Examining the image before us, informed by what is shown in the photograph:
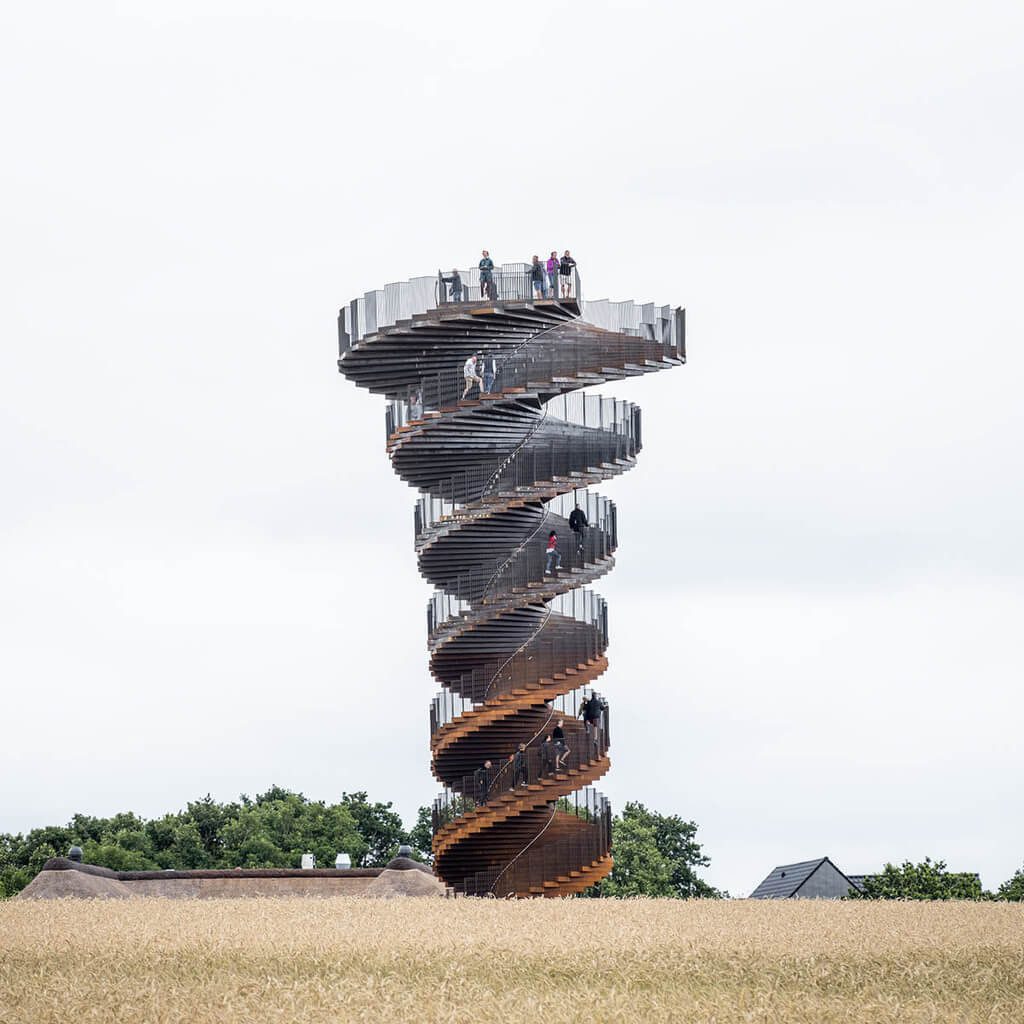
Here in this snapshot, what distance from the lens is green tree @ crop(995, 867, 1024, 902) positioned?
51906 mm

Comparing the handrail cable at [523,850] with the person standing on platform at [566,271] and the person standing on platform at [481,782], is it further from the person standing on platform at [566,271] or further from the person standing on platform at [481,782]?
the person standing on platform at [566,271]

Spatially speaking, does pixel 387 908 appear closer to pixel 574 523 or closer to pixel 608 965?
pixel 608 965

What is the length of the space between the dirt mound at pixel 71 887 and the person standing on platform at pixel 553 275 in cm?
1412

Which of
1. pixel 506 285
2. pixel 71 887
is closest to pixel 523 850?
pixel 71 887

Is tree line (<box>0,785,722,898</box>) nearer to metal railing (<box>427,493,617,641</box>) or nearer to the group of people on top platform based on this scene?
metal railing (<box>427,493,617,641</box>)

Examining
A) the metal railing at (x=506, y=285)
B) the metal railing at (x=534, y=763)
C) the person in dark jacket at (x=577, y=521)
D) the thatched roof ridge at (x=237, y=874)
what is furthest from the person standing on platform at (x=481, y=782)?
the metal railing at (x=506, y=285)

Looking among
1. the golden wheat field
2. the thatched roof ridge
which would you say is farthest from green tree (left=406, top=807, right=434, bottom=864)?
the golden wheat field

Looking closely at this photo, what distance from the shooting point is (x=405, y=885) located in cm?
3791

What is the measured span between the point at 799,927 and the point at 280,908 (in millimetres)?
7968

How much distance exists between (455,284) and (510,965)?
729 inches

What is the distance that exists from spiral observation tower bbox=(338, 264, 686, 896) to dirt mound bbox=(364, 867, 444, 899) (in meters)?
0.61

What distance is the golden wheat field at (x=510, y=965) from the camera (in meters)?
17.8

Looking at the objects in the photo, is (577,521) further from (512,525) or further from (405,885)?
(405,885)

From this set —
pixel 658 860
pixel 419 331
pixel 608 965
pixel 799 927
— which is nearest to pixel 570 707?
pixel 419 331
